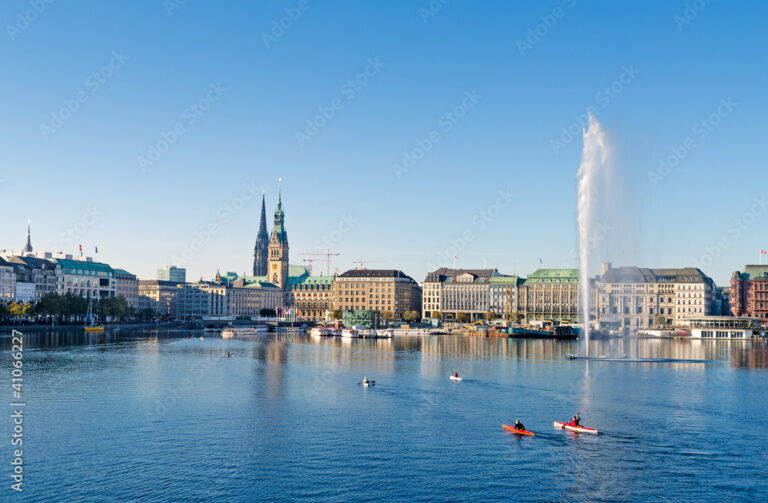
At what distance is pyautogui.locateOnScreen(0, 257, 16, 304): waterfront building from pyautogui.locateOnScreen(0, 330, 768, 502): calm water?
321 feet

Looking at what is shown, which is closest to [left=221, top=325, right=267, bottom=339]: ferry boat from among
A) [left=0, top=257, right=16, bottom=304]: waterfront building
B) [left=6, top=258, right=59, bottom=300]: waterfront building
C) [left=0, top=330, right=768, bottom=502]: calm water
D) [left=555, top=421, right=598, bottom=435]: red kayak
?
[left=6, top=258, right=59, bottom=300]: waterfront building

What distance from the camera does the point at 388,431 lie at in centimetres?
4975

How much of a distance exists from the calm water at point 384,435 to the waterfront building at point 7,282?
98.0 m

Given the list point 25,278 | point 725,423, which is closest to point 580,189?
point 725,423

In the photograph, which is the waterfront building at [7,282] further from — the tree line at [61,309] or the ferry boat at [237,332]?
the ferry boat at [237,332]

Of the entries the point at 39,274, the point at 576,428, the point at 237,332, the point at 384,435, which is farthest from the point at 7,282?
the point at 576,428

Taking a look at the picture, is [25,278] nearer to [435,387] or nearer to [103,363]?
[103,363]

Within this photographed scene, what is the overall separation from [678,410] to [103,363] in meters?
64.1

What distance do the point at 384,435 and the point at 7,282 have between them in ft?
508

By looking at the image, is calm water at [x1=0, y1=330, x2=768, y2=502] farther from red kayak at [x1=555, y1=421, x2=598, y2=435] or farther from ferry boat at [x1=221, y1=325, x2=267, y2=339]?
ferry boat at [x1=221, y1=325, x2=267, y2=339]

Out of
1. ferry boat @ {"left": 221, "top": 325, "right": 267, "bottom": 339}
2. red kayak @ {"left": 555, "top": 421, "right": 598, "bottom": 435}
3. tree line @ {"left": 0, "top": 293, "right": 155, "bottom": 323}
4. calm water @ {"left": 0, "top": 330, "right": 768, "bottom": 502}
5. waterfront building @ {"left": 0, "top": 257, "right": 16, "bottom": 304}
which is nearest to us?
calm water @ {"left": 0, "top": 330, "right": 768, "bottom": 502}

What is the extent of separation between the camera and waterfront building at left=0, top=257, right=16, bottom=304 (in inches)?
6850

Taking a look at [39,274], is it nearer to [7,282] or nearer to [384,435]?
[7,282]

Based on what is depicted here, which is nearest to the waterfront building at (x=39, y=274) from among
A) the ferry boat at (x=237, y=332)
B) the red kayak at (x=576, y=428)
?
the ferry boat at (x=237, y=332)
